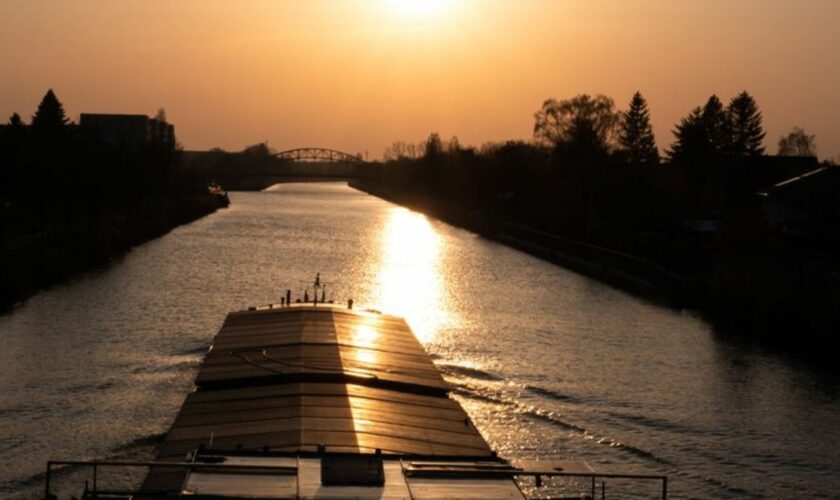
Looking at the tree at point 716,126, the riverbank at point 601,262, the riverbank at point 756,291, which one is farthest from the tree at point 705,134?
the riverbank at point 756,291

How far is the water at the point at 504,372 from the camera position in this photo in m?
31.1

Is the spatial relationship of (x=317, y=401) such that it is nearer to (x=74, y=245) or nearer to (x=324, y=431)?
(x=324, y=431)

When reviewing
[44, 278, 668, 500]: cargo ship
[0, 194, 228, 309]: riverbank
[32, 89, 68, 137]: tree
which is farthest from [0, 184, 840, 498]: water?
[32, 89, 68, 137]: tree

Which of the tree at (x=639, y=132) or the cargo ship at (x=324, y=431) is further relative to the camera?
the tree at (x=639, y=132)

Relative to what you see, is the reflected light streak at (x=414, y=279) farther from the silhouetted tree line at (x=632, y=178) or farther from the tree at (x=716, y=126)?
the tree at (x=716, y=126)

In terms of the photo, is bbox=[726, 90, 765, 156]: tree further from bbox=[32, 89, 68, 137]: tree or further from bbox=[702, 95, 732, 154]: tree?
bbox=[32, 89, 68, 137]: tree

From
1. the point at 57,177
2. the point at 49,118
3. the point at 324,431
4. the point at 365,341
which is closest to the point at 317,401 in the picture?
the point at 324,431

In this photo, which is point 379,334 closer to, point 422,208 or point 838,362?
point 838,362

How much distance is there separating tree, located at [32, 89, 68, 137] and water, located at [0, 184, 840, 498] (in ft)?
66.5

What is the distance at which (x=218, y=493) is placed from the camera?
17.1 m

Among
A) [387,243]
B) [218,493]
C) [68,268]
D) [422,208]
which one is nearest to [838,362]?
[218,493]

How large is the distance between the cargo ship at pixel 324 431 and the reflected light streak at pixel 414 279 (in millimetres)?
15512

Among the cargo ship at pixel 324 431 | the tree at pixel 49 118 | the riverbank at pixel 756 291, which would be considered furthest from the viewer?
the tree at pixel 49 118

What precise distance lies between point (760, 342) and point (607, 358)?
30.5ft
